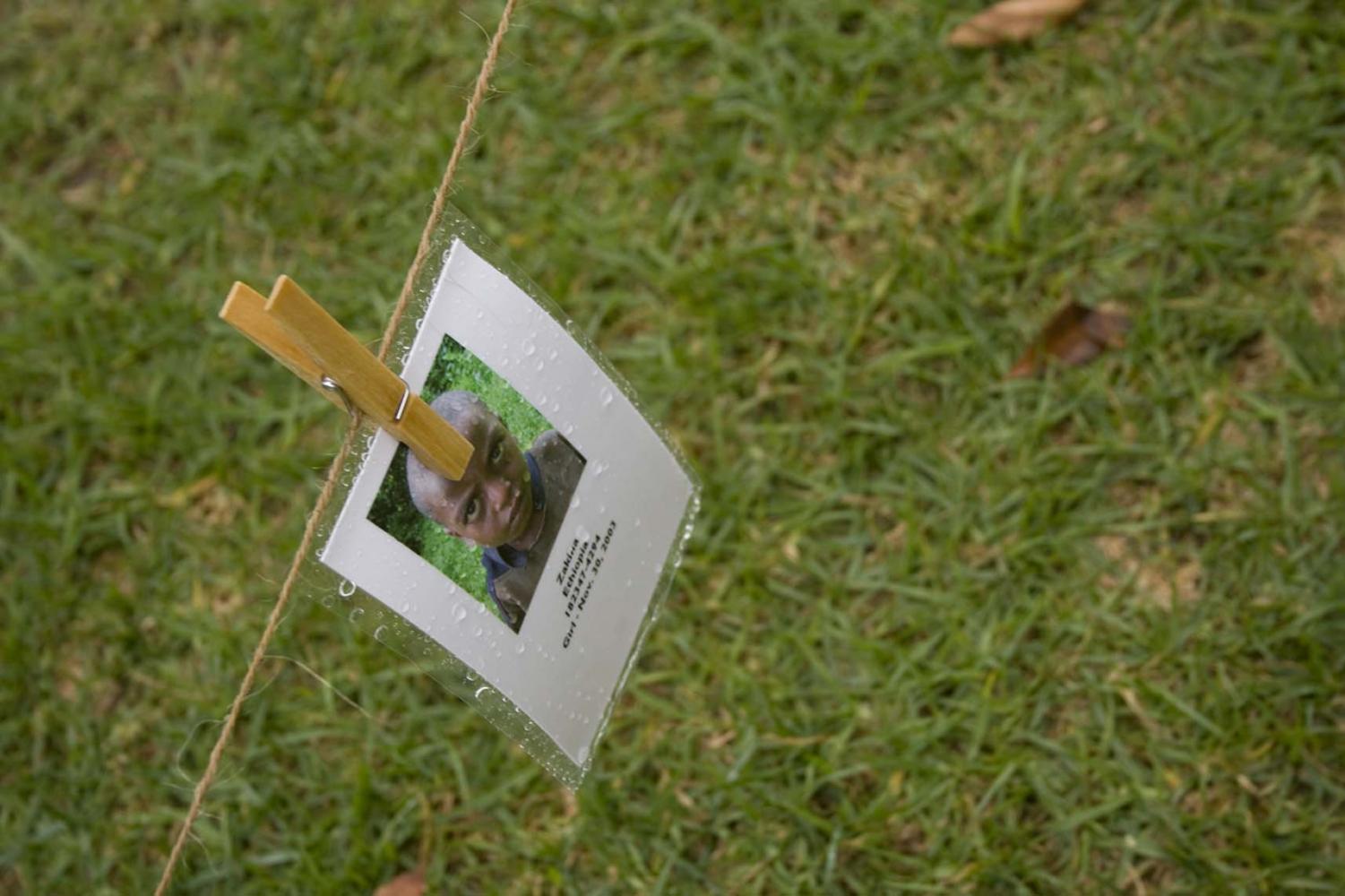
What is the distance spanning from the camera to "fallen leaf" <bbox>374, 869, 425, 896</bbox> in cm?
169

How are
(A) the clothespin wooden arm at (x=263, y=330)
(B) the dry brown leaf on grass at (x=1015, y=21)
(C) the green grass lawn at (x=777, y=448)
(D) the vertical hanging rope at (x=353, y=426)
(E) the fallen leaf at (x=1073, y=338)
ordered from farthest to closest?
(B) the dry brown leaf on grass at (x=1015, y=21) < (E) the fallen leaf at (x=1073, y=338) < (C) the green grass lawn at (x=777, y=448) < (D) the vertical hanging rope at (x=353, y=426) < (A) the clothespin wooden arm at (x=263, y=330)

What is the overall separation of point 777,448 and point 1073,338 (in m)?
0.47

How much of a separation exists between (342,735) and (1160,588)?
3.91 ft

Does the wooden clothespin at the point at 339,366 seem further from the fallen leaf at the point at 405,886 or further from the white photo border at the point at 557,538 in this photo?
the fallen leaf at the point at 405,886

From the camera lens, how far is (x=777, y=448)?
1876 mm

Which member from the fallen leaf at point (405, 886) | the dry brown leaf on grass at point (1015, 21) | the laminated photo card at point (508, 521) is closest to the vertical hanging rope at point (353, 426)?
the laminated photo card at point (508, 521)

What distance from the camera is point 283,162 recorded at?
2238 mm

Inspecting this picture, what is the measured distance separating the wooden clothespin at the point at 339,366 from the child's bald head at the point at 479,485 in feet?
0.05

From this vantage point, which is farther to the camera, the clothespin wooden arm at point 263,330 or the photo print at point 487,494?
the photo print at point 487,494

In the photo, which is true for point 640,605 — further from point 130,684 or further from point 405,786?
point 130,684

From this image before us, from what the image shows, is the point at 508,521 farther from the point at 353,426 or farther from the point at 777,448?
the point at 777,448

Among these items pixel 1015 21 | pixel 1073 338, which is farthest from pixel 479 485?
pixel 1015 21

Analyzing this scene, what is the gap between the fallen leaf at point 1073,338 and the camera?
1840mm

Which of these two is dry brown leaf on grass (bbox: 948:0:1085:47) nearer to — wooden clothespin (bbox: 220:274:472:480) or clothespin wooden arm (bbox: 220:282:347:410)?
wooden clothespin (bbox: 220:274:472:480)
